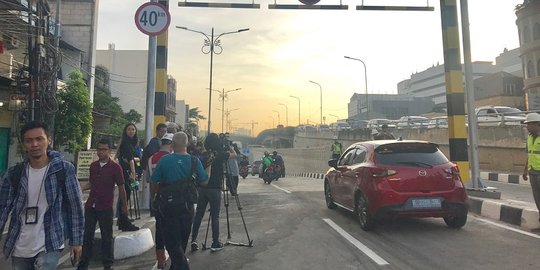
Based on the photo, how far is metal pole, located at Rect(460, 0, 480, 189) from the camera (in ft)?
33.2

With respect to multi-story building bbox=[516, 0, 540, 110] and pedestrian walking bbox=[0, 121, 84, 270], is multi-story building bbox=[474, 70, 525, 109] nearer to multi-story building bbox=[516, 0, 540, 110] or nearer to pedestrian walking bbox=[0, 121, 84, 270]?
multi-story building bbox=[516, 0, 540, 110]

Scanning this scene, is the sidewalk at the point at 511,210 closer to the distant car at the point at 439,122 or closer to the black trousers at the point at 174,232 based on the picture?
the black trousers at the point at 174,232

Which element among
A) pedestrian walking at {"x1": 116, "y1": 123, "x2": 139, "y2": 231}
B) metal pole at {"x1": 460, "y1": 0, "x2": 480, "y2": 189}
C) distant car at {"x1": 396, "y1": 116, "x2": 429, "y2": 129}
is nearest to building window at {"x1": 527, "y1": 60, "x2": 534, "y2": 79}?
distant car at {"x1": 396, "y1": 116, "x2": 429, "y2": 129}

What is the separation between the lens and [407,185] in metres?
6.61

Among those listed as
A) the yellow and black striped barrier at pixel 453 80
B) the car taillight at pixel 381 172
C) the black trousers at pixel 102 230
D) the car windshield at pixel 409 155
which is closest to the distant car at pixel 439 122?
the yellow and black striped barrier at pixel 453 80

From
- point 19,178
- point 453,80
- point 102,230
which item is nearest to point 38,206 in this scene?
point 19,178

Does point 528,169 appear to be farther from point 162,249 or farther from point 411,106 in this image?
point 411,106

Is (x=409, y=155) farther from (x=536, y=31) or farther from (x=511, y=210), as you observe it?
(x=536, y=31)

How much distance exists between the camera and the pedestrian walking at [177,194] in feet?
14.7

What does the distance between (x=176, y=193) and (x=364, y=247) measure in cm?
306

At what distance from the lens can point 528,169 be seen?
→ 702 centimetres

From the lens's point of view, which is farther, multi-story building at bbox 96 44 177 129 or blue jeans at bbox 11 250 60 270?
multi-story building at bbox 96 44 177 129

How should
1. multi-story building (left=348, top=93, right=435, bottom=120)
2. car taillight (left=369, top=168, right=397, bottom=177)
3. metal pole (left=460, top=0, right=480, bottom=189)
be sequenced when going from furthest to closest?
multi-story building (left=348, top=93, right=435, bottom=120) < metal pole (left=460, top=0, right=480, bottom=189) < car taillight (left=369, top=168, right=397, bottom=177)

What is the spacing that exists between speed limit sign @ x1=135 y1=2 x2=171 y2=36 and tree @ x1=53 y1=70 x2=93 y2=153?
1115cm
